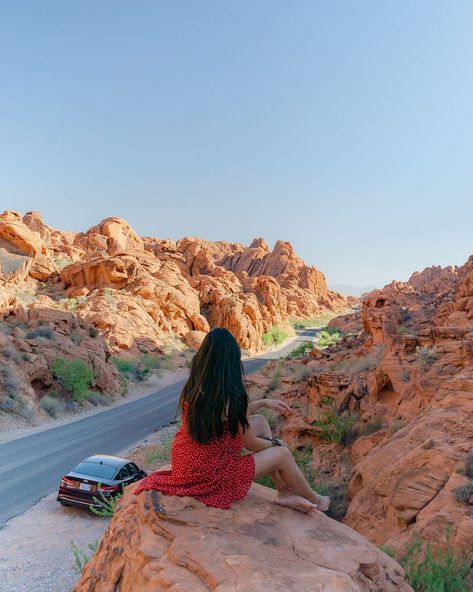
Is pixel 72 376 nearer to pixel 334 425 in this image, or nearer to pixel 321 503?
pixel 334 425

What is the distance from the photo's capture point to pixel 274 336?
63.5 metres

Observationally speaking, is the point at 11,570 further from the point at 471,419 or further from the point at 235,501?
the point at 471,419

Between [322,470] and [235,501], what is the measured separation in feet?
22.7

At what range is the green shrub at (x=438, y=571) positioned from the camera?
12.6 ft

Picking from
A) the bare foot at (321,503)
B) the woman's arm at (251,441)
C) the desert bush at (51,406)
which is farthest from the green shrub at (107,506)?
the desert bush at (51,406)

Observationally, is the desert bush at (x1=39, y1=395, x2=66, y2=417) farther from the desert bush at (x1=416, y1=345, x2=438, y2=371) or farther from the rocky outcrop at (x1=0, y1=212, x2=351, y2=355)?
the desert bush at (x1=416, y1=345, x2=438, y2=371)

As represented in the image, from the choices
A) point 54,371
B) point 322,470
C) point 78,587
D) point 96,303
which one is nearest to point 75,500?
point 322,470

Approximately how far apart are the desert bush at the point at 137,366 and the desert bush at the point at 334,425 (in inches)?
844

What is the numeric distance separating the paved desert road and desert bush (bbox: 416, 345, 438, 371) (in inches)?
364

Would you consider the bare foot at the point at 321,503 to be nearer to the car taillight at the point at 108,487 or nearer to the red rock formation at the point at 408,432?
the red rock formation at the point at 408,432

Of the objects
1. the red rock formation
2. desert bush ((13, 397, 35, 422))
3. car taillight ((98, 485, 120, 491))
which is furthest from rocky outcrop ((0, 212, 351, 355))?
the red rock formation

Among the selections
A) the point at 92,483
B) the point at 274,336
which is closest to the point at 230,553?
the point at 92,483

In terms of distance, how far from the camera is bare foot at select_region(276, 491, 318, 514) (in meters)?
3.79

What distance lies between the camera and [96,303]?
1608 inches
